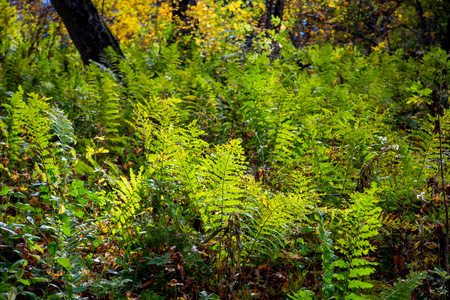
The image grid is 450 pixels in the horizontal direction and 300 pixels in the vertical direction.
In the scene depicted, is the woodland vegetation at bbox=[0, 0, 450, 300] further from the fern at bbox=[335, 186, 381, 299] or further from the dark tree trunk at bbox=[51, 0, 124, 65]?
the dark tree trunk at bbox=[51, 0, 124, 65]

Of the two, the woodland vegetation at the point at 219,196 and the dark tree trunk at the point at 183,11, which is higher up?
the dark tree trunk at the point at 183,11

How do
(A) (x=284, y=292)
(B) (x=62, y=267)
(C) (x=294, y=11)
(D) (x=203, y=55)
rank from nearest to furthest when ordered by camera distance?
(B) (x=62, y=267), (A) (x=284, y=292), (D) (x=203, y=55), (C) (x=294, y=11)

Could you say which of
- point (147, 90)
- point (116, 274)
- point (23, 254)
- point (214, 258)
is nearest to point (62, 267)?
point (116, 274)

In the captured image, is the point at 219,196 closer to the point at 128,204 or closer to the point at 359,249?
the point at 128,204

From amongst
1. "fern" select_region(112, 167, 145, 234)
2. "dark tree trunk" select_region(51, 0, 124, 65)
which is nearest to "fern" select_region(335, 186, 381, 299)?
"fern" select_region(112, 167, 145, 234)

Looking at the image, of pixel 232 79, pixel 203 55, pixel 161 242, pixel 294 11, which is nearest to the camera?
pixel 161 242

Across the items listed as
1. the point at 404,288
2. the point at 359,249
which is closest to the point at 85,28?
the point at 359,249

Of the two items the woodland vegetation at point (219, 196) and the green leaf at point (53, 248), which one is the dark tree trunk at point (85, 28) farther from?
the green leaf at point (53, 248)

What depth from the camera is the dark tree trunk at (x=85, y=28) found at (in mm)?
5906

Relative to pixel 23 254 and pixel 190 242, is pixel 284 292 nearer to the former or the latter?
pixel 190 242

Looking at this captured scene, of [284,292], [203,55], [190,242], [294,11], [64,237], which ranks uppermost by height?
[294,11]

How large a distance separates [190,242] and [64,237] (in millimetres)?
640

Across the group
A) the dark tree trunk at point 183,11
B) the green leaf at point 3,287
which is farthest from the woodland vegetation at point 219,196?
the dark tree trunk at point 183,11

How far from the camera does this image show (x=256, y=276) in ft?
7.47
